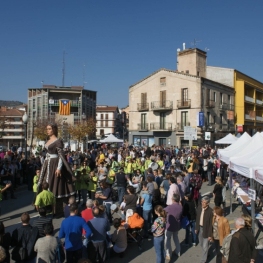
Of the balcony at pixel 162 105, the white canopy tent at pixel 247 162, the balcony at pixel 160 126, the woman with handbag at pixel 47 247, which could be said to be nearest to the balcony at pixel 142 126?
the balcony at pixel 160 126

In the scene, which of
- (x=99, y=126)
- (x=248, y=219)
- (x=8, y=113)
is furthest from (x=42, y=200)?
(x=99, y=126)

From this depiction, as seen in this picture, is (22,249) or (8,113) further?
(8,113)

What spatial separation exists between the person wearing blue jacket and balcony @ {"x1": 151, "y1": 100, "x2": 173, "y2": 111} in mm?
37028

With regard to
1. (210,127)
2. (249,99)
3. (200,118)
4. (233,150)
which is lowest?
(233,150)

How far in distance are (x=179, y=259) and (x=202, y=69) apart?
1719 inches

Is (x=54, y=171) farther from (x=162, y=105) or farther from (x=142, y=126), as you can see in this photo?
(x=142, y=126)

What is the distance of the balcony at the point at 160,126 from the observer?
42.5m

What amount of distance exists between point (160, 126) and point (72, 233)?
38.0m

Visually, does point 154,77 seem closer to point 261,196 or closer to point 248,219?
point 261,196

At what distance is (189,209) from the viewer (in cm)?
806

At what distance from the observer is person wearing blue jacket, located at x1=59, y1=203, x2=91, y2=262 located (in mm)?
5781

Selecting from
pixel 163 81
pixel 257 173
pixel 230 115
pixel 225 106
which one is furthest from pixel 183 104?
pixel 257 173

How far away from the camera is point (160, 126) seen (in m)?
43.4

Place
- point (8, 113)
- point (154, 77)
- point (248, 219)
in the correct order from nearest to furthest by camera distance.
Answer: point (248, 219) → point (154, 77) → point (8, 113)
